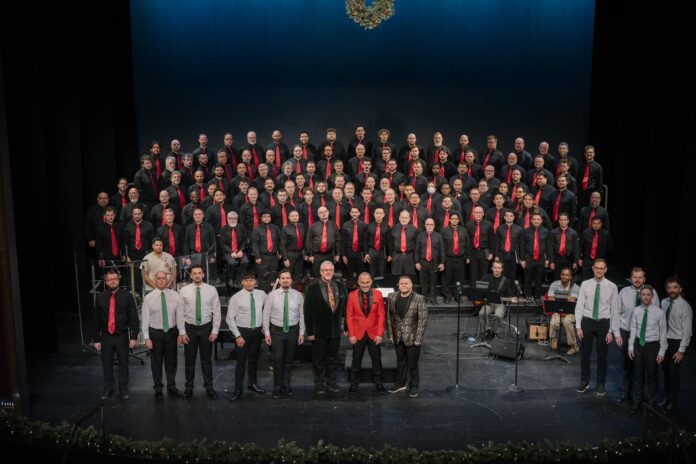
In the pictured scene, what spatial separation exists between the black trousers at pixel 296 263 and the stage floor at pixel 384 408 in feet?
6.37

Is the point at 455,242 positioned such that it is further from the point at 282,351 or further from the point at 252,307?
the point at 252,307

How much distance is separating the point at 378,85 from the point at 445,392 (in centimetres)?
811

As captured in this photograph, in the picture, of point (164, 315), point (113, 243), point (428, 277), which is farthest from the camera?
point (113, 243)

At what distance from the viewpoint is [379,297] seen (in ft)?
28.6

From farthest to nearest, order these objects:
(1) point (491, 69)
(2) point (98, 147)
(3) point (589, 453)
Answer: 1. (1) point (491, 69)
2. (2) point (98, 147)
3. (3) point (589, 453)

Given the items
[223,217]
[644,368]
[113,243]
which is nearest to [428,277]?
[223,217]

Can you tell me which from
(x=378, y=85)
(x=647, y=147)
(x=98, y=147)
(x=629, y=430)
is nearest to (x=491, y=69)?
(x=378, y=85)

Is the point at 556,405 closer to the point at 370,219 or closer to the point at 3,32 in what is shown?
the point at 370,219

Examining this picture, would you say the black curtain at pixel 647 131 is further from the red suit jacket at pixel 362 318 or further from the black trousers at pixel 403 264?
the red suit jacket at pixel 362 318

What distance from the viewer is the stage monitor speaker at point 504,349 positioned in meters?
9.88

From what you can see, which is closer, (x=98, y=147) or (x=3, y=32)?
(x=3, y=32)

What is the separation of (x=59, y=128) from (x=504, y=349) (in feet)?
25.5

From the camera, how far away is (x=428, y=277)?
38.3 ft

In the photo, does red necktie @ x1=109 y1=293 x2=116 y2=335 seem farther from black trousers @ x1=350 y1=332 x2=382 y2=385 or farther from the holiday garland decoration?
the holiday garland decoration
